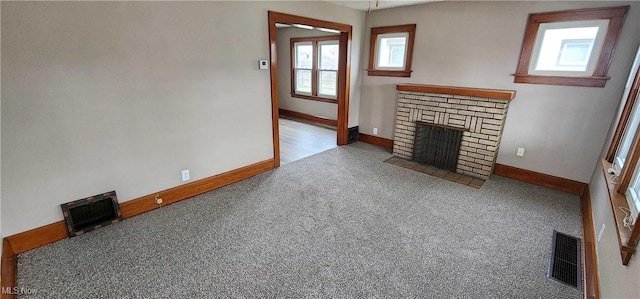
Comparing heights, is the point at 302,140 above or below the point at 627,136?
below

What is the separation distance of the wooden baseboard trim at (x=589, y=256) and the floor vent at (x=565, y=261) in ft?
0.12

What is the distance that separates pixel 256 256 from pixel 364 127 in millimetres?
3324

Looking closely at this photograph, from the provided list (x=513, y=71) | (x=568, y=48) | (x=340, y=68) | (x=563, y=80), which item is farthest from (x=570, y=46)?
(x=340, y=68)

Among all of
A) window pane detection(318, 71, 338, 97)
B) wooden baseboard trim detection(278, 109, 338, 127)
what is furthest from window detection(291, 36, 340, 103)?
wooden baseboard trim detection(278, 109, 338, 127)

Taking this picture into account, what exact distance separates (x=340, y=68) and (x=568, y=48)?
2.75 meters

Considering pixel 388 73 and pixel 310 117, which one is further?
pixel 310 117

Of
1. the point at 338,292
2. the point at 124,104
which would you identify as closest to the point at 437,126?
the point at 338,292

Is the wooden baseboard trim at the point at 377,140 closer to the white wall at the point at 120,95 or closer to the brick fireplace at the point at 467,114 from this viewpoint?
the brick fireplace at the point at 467,114

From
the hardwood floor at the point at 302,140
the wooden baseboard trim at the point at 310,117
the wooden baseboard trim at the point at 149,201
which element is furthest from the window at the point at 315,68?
the wooden baseboard trim at the point at 149,201

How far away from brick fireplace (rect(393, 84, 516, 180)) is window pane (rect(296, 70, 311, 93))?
9.69 feet

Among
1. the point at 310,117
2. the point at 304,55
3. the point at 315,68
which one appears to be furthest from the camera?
the point at 310,117

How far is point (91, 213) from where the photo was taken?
92.3 inches

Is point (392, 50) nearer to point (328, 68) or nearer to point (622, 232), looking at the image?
point (328, 68)

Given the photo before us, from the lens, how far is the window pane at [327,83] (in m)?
6.14
